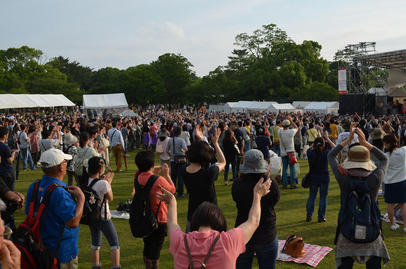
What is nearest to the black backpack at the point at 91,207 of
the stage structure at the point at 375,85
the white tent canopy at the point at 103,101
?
the stage structure at the point at 375,85

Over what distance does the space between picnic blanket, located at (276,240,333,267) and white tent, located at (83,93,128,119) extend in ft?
112

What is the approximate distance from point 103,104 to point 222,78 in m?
32.2

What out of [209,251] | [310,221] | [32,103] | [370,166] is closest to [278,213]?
[310,221]

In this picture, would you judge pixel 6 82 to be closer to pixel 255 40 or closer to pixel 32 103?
pixel 32 103

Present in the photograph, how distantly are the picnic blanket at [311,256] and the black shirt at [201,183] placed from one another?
66.4 inches

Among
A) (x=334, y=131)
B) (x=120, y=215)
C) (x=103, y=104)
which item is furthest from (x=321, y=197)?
(x=103, y=104)

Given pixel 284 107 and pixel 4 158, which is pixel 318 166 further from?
pixel 284 107

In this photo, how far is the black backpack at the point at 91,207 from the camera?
13.4 ft

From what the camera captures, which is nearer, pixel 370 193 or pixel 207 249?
pixel 207 249

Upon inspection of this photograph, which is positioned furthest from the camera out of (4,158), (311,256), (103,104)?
(103,104)

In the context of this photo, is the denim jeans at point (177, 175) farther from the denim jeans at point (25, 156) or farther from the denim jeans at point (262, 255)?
the denim jeans at point (25, 156)

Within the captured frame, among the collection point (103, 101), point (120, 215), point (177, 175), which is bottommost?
point (120, 215)

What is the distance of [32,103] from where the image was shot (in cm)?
2917

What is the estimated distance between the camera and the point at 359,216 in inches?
124
